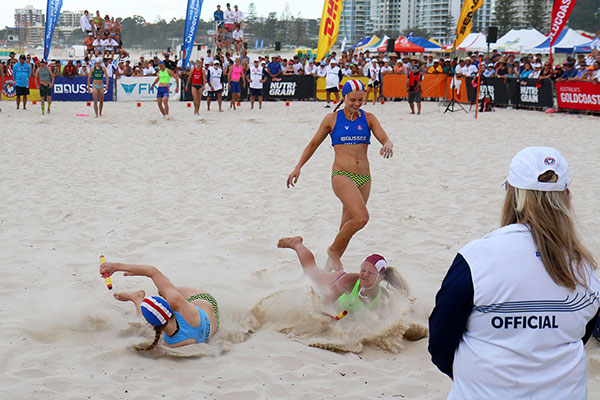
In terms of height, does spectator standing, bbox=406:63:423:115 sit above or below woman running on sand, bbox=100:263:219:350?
above

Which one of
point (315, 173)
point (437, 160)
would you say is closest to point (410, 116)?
point (437, 160)

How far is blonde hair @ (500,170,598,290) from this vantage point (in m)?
1.72

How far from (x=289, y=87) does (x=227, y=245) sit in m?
17.4

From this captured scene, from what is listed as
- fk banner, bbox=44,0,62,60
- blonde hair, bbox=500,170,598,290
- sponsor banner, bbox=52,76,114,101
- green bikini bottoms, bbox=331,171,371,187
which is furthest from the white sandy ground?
fk banner, bbox=44,0,62,60

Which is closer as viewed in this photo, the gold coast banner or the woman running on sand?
the woman running on sand

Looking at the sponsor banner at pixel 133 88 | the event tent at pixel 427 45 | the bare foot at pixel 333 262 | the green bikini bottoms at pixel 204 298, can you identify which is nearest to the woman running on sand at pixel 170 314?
the green bikini bottoms at pixel 204 298

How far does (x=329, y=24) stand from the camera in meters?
21.6

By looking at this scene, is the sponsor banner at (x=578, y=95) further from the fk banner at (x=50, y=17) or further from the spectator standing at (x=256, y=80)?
the fk banner at (x=50, y=17)

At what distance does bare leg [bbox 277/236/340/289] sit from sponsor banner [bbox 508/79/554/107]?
51.7 feet

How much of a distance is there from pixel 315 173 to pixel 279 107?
37.1 ft

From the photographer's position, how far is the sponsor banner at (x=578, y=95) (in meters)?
16.9

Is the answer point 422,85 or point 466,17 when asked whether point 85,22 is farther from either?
point 466,17

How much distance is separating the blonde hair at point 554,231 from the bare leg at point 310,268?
104 inches

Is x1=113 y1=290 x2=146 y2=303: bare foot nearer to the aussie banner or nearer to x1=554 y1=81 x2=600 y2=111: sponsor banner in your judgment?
x1=554 y1=81 x2=600 y2=111: sponsor banner
